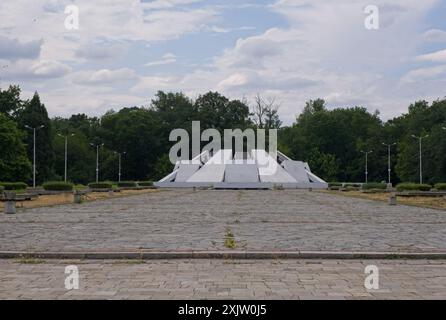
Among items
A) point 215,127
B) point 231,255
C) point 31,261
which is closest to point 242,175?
point 215,127

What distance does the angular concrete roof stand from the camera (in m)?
59.1

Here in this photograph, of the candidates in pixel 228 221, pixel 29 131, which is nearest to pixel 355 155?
pixel 29 131

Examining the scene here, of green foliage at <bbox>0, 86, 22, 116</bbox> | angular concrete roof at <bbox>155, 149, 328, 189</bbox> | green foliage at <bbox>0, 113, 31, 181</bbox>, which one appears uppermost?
green foliage at <bbox>0, 86, 22, 116</bbox>

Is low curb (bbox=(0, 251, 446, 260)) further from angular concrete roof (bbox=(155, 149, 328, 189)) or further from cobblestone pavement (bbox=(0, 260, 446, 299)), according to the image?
angular concrete roof (bbox=(155, 149, 328, 189))

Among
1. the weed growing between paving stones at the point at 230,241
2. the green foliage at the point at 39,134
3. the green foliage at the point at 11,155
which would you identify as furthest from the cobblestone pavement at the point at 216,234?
the green foliage at the point at 39,134

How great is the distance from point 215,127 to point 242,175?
29.6 m

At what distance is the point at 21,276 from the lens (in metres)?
6.91

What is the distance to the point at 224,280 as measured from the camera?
6.62 meters

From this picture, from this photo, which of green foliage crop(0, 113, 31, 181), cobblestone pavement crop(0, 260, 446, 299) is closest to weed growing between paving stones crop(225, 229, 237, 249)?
cobblestone pavement crop(0, 260, 446, 299)

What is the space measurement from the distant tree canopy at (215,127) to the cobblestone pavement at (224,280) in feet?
183

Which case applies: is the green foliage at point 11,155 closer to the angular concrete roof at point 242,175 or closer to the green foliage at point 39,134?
the green foliage at point 39,134

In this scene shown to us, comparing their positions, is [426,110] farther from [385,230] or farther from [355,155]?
[385,230]

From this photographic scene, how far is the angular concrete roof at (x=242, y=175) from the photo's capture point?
59062 millimetres

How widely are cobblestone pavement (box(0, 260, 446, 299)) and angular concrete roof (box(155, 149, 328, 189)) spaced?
50257 millimetres
